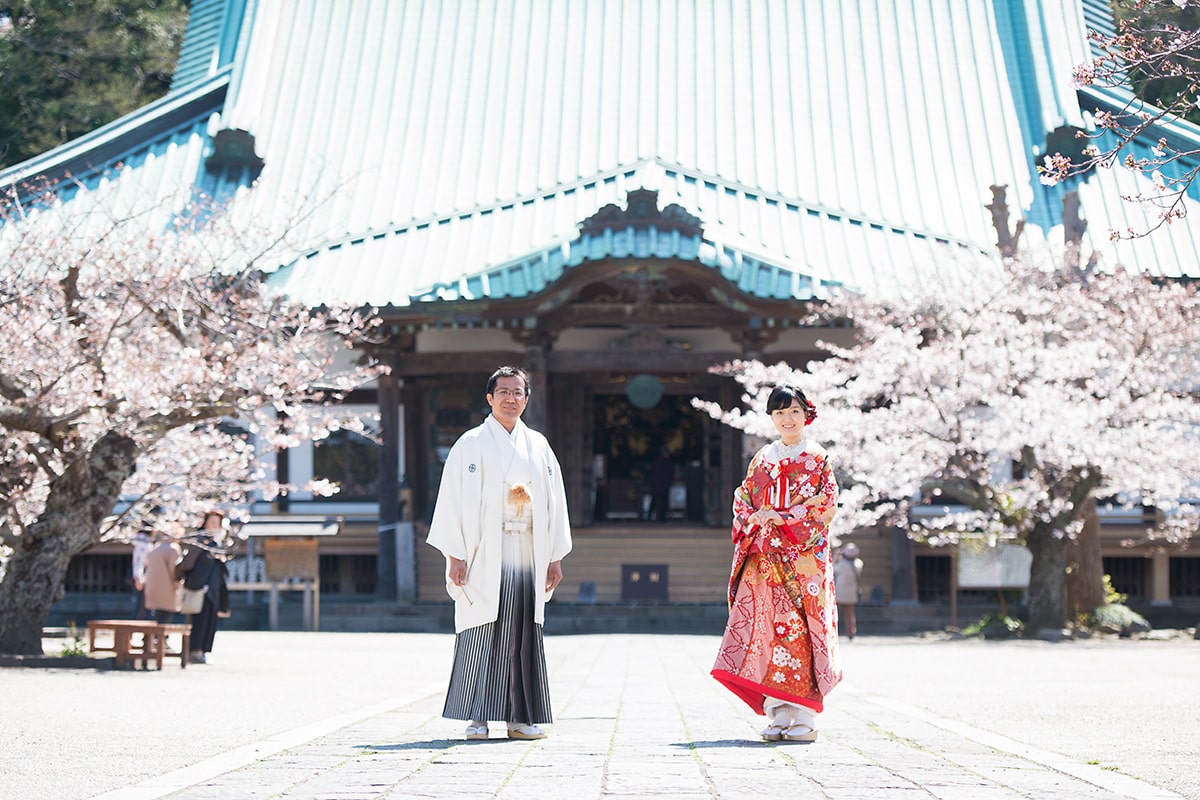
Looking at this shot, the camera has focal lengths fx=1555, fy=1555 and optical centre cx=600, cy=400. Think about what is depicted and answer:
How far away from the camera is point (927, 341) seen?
67.8 ft

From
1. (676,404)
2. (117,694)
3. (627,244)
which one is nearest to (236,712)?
(117,694)

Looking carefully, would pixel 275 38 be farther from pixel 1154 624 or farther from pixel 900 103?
pixel 1154 624

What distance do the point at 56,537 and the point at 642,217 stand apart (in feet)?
31.0

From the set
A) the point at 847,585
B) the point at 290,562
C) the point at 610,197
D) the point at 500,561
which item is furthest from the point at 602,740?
the point at 610,197

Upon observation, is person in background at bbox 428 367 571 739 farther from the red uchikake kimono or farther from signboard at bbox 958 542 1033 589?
signboard at bbox 958 542 1033 589

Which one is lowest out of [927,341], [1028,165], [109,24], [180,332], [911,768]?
[911,768]

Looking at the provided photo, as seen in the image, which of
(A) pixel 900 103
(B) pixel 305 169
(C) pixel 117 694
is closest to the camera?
(C) pixel 117 694

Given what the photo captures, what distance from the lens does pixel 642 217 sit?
2017 cm

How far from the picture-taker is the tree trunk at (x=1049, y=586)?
59.2ft

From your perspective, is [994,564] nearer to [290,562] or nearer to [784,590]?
[290,562]

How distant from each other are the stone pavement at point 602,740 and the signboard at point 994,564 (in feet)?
18.2

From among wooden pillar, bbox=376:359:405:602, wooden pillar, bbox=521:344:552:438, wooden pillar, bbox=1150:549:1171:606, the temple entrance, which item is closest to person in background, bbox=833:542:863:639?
wooden pillar, bbox=521:344:552:438

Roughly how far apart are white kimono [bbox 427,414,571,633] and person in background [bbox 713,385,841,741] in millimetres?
904

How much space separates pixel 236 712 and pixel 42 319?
221 inches
